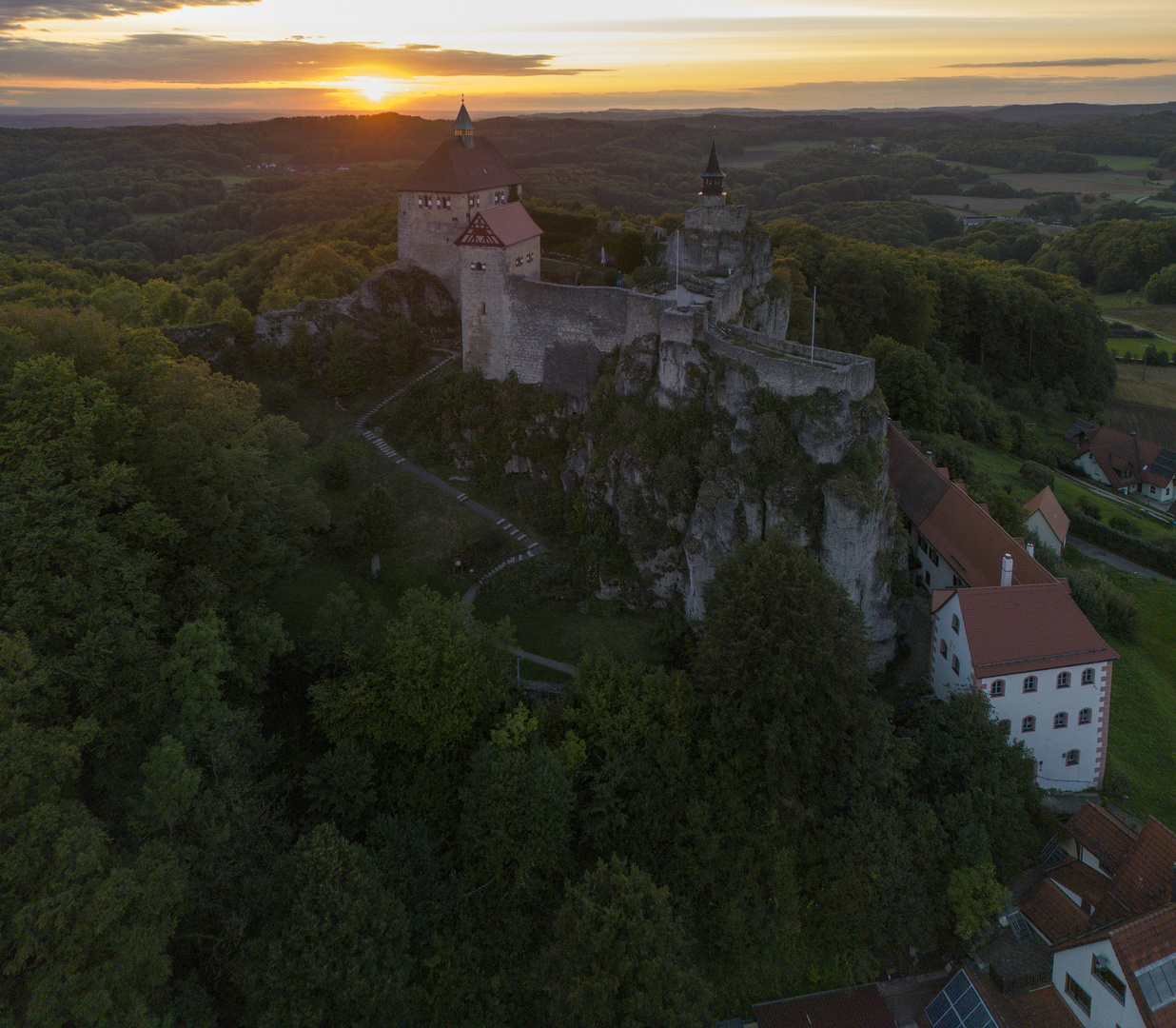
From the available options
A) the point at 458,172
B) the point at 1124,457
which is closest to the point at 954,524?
the point at 458,172

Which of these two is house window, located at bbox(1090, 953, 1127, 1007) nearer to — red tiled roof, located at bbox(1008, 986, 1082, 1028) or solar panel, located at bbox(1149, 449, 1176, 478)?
red tiled roof, located at bbox(1008, 986, 1082, 1028)

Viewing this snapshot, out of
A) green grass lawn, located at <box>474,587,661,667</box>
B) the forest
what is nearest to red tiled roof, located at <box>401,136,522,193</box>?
the forest

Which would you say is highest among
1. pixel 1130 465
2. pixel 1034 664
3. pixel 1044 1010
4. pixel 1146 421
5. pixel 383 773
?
pixel 1034 664

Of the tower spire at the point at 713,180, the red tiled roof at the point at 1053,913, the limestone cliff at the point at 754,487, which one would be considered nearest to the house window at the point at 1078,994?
the red tiled roof at the point at 1053,913

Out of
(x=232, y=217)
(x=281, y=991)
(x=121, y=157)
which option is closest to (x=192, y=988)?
(x=281, y=991)

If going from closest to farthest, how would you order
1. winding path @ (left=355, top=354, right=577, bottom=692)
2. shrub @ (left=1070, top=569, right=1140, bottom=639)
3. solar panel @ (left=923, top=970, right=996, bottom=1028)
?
solar panel @ (left=923, top=970, right=996, bottom=1028)
winding path @ (left=355, top=354, right=577, bottom=692)
shrub @ (left=1070, top=569, right=1140, bottom=639)

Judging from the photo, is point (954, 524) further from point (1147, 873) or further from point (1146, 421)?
point (1146, 421)
